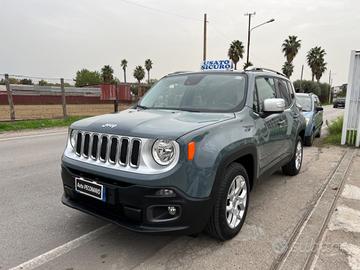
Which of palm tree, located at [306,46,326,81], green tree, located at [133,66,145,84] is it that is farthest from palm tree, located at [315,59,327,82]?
green tree, located at [133,66,145,84]

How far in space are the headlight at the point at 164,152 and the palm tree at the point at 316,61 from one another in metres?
61.6

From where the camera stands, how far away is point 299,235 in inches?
131

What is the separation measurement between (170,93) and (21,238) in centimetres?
247

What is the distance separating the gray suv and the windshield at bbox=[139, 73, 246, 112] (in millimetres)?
14

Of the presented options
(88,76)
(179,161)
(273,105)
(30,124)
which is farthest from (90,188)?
(88,76)

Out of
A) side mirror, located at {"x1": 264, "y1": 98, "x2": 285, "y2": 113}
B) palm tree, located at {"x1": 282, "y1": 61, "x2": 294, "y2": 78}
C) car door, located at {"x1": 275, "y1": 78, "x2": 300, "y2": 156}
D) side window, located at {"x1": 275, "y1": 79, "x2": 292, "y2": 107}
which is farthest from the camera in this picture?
palm tree, located at {"x1": 282, "y1": 61, "x2": 294, "y2": 78}

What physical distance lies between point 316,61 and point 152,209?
6198 cm

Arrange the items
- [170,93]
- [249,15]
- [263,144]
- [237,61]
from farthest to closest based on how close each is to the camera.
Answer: [237,61] → [249,15] → [170,93] → [263,144]

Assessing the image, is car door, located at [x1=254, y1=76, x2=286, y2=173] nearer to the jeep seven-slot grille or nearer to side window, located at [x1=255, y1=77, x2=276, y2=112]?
side window, located at [x1=255, y1=77, x2=276, y2=112]

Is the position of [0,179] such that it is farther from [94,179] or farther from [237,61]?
[237,61]

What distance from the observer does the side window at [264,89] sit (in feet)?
13.0

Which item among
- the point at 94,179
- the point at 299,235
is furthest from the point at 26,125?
the point at 299,235

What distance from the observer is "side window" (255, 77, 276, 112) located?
397 cm

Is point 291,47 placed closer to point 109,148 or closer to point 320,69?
point 320,69
